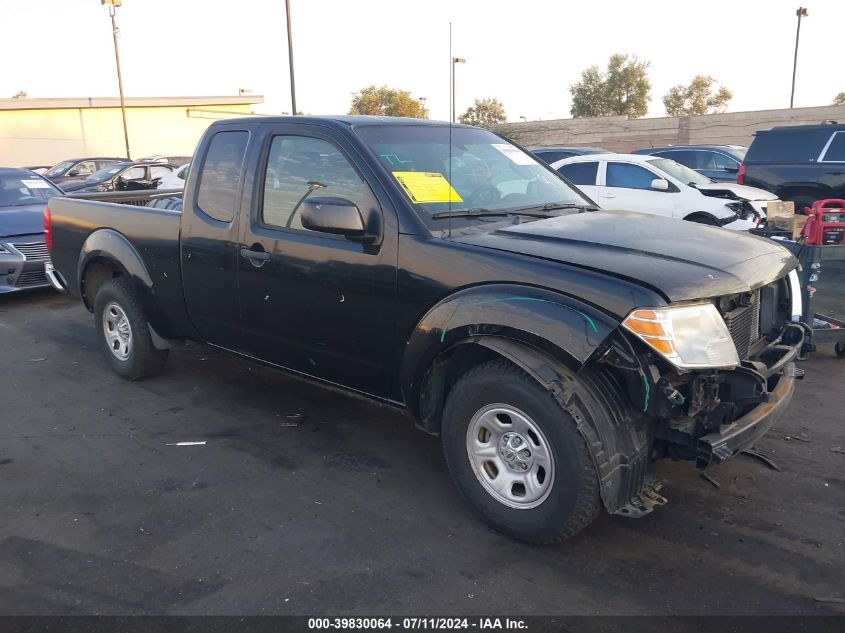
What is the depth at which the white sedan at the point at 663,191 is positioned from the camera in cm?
1035

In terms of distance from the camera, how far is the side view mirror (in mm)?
3543

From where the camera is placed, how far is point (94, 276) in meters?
5.83

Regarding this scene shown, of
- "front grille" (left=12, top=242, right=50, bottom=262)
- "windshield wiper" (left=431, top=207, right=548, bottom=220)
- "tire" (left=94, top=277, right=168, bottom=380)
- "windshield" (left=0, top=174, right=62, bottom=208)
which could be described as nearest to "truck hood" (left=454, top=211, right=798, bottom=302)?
"windshield wiper" (left=431, top=207, right=548, bottom=220)

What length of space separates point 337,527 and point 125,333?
9.62ft

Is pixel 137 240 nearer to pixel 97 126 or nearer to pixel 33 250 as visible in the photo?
pixel 33 250

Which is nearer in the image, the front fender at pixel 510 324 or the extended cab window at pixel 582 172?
the front fender at pixel 510 324

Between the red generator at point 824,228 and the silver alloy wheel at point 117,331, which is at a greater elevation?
the red generator at point 824,228

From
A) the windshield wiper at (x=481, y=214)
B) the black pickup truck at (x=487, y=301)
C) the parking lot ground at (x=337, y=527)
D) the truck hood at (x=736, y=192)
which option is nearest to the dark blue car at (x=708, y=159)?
the truck hood at (x=736, y=192)

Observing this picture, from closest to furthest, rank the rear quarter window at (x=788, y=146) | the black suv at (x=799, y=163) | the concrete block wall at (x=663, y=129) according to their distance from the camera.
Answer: the black suv at (x=799, y=163), the rear quarter window at (x=788, y=146), the concrete block wall at (x=663, y=129)

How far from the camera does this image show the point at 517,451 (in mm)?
3230

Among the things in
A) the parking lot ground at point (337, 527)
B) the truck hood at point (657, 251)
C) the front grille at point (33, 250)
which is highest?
the truck hood at point (657, 251)

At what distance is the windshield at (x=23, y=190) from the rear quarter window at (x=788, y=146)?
1112cm

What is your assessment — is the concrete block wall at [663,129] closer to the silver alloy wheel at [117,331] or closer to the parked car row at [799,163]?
the parked car row at [799,163]

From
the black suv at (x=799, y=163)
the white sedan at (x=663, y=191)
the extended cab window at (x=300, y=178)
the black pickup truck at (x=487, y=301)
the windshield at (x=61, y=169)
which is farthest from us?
the windshield at (x=61, y=169)
